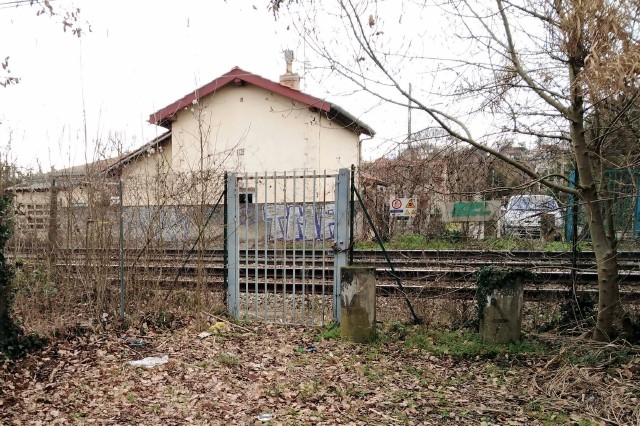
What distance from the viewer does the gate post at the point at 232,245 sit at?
23.9 ft

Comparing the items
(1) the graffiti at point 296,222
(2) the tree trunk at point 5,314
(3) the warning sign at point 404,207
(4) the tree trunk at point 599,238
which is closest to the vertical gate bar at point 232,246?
(1) the graffiti at point 296,222

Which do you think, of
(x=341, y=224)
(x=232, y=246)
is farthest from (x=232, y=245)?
(x=341, y=224)

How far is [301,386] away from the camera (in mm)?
4832

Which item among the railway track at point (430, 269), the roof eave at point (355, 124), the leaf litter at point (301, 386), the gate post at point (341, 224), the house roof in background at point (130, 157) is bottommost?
the leaf litter at point (301, 386)

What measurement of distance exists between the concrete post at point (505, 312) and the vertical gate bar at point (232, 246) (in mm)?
4035

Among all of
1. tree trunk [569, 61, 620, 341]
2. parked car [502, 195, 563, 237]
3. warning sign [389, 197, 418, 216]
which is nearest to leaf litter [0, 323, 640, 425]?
tree trunk [569, 61, 620, 341]

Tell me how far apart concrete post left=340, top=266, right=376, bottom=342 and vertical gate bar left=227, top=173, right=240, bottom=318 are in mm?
2050

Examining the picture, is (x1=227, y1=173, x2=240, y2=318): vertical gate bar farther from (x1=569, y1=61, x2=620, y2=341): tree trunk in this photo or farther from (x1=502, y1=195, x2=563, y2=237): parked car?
(x1=569, y1=61, x2=620, y2=341): tree trunk

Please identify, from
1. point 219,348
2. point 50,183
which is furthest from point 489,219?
point 50,183

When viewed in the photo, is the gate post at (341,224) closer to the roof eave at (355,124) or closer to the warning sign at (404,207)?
the roof eave at (355,124)

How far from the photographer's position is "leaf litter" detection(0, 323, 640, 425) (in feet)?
13.4

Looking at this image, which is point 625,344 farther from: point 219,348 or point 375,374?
point 219,348

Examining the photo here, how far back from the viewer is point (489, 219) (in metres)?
6.92

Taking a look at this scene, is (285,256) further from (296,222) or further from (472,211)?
(296,222)
